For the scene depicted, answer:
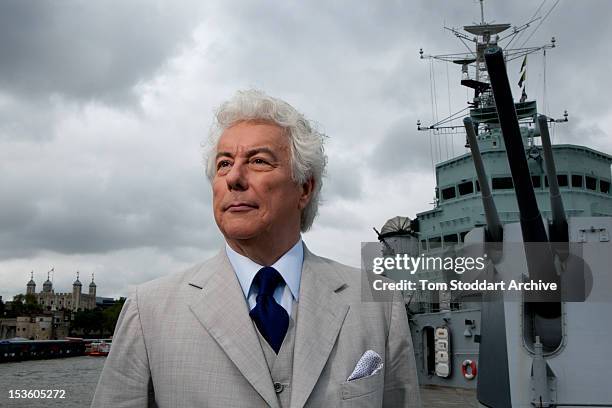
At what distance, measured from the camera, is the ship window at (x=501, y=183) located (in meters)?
16.2

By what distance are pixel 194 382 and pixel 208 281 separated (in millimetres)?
253

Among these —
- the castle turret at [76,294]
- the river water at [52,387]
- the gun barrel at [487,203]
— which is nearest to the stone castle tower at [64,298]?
the castle turret at [76,294]

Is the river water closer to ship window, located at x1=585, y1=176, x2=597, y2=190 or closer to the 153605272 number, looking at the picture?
the 153605272 number

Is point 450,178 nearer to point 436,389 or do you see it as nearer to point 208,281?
point 436,389

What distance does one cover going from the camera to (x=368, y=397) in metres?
1.49

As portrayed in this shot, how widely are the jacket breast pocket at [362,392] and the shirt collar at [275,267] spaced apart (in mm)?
250

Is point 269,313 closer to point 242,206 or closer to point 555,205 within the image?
point 242,206

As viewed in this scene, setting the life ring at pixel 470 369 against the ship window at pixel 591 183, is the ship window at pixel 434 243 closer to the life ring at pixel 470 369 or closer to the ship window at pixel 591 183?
the ship window at pixel 591 183

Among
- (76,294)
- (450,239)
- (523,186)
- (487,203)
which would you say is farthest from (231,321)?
(76,294)

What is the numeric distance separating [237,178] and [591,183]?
646 inches

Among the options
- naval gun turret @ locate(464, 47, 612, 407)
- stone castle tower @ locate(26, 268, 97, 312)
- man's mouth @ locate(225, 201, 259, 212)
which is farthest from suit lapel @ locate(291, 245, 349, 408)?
stone castle tower @ locate(26, 268, 97, 312)

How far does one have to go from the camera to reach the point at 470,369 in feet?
45.1

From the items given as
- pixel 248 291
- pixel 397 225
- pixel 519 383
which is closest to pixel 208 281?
pixel 248 291

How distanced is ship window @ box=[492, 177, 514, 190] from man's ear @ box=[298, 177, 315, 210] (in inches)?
601
